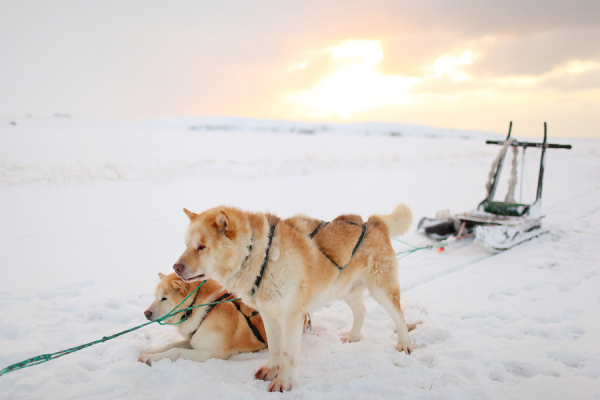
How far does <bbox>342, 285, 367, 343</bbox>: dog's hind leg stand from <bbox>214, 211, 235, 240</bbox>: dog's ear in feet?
5.50

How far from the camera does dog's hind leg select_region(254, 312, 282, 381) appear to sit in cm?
310

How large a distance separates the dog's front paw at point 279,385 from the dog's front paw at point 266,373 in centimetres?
21

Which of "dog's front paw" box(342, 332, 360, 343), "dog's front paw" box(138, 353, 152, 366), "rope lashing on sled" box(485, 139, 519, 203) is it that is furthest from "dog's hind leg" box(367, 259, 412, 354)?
"rope lashing on sled" box(485, 139, 519, 203)

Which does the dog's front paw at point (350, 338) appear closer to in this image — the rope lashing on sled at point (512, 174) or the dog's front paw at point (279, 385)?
the dog's front paw at point (279, 385)

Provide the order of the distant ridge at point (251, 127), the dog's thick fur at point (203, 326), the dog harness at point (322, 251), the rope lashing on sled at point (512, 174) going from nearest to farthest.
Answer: the dog harness at point (322, 251) < the dog's thick fur at point (203, 326) < the rope lashing on sled at point (512, 174) < the distant ridge at point (251, 127)

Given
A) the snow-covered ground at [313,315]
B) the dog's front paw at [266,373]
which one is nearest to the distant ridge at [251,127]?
the snow-covered ground at [313,315]

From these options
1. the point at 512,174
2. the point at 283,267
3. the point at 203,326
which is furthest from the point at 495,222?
the point at 203,326

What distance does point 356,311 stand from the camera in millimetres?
3805

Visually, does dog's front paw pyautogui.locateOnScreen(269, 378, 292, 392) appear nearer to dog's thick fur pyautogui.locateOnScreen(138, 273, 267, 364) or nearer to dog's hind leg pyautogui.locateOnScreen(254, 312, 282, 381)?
dog's hind leg pyautogui.locateOnScreen(254, 312, 282, 381)

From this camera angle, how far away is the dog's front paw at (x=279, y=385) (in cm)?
285

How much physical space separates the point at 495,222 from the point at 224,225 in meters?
6.33

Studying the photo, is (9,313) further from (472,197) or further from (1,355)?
(472,197)

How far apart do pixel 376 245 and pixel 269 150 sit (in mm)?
20355

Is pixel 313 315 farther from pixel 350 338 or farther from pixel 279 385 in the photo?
pixel 279 385
